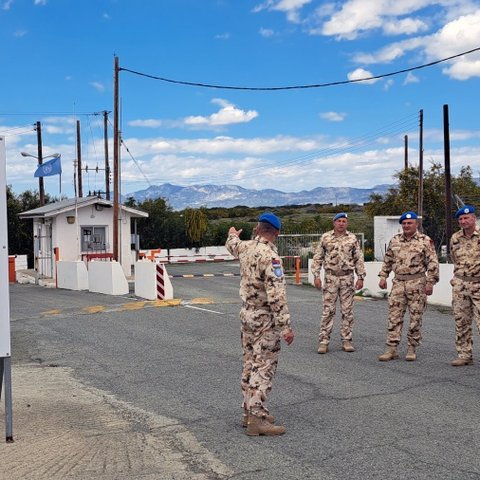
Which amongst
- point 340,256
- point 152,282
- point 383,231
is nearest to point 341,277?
point 340,256

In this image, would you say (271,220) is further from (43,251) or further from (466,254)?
(43,251)

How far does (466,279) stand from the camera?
30.1ft

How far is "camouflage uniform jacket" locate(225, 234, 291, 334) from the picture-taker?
6180 mm

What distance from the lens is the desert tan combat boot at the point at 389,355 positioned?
9.69 m

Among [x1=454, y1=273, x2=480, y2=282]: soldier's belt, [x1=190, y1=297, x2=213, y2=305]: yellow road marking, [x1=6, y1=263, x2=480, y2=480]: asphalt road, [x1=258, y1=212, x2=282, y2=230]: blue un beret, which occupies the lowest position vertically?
[x1=6, y1=263, x2=480, y2=480]: asphalt road

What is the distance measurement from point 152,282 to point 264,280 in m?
13.8

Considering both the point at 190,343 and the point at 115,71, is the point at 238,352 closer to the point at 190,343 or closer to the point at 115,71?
the point at 190,343

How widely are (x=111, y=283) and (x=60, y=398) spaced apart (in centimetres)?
1448

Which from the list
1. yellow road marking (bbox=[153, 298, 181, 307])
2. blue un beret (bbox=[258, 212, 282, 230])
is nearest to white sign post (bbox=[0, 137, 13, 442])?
blue un beret (bbox=[258, 212, 282, 230])

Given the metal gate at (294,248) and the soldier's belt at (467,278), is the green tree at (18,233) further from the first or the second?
the soldier's belt at (467,278)

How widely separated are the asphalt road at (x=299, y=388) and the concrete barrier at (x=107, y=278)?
239 inches

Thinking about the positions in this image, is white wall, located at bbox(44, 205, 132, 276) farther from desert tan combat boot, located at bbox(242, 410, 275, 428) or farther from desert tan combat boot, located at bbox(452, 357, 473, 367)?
desert tan combat boot, located at bbox(242, 410, 275, 428)

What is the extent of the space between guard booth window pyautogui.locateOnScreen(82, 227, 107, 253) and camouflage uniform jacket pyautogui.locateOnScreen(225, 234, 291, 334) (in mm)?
27140

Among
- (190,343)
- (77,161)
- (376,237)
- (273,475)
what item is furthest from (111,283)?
(77,161)
